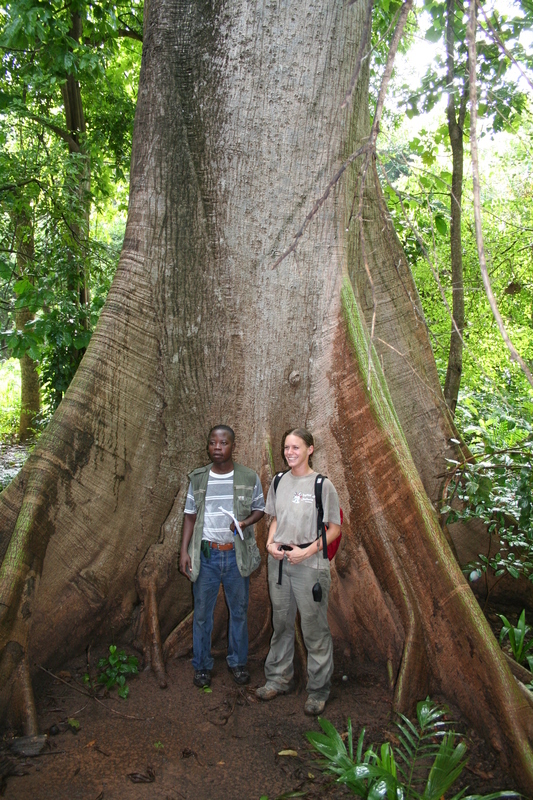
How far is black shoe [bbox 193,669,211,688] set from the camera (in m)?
4.00

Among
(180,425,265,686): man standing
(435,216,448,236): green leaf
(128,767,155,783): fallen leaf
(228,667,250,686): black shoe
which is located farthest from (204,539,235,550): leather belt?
(435,216,448,236): green leaf

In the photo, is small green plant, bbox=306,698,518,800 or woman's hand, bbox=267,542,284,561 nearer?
small green plant, bbox=306,698,518,800

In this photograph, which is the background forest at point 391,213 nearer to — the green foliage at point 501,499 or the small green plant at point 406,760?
the green foliage at point 501,499

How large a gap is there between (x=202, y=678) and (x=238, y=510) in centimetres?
110

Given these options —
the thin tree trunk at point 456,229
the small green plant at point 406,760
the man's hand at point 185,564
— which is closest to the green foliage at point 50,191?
the man's hand at point 185,564

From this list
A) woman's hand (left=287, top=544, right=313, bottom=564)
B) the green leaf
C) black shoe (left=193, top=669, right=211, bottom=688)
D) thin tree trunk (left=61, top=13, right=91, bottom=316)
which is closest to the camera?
woman's hand (left=287, top=544, right=313, bottom=564)

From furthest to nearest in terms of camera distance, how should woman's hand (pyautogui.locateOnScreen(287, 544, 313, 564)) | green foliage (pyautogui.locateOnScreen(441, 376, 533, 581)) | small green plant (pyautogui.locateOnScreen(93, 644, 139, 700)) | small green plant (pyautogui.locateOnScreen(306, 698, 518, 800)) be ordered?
green foliage (pyautogui.locateOnScreen(441, 376, 533, 581))
small green plant (pyautogui.locateOnScreen(93, 644, 139, 700))
woman's hand (pyautogui.locateOnScreen(287, 544, 313, 564))
small green plant (pyautogui.locateOnScreen(306, 698, 518, 800))

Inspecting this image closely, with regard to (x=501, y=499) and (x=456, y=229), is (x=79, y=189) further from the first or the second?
(x=501, y=499)

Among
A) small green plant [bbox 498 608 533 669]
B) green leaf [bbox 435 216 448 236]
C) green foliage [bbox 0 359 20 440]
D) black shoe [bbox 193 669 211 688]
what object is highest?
green leaf [bbox 435 216 448 236]

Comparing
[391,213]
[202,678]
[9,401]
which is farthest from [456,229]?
[9,401]

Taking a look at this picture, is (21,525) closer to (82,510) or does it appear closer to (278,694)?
(82,510)

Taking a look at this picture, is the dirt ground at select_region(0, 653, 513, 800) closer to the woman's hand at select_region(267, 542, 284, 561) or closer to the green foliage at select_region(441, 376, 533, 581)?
the woman's hand at select_region(267, 542, 284, 561)

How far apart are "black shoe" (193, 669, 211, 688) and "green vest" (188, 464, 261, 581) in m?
0.63

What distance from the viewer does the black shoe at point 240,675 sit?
402 cm
